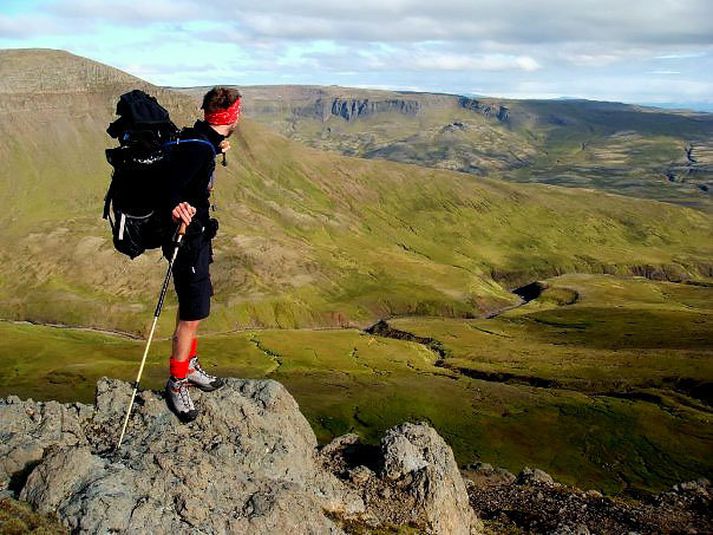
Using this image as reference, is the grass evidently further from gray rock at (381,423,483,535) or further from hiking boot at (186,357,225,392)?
hiking boot at (186,357,225,392)

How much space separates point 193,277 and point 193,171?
3.15 metres

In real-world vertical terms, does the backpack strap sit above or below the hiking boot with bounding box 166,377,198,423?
above

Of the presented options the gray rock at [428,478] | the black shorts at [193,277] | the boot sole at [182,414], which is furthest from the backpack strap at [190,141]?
the gray rock at [428,478]

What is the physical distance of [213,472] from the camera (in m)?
19.2

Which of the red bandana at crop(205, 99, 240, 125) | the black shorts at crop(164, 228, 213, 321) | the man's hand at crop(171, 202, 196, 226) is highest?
the red bandana at crop(205, 99, 240, 125)

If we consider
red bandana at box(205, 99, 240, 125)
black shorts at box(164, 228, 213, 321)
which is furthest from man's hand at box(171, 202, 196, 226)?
red bandana at box(205, 99, 240, 125)

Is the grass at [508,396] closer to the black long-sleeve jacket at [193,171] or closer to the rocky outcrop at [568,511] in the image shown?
the rocky outcrop at [568,511]

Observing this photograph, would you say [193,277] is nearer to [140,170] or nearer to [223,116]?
[140,170]

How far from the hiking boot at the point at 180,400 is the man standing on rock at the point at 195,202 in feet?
3.81

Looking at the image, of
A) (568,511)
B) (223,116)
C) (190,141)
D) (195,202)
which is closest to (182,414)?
(195,202)

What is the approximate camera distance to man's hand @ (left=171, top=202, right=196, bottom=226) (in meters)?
16.2

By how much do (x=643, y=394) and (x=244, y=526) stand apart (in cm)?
16027

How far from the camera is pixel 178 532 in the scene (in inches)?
657

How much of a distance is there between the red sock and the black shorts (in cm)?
159
